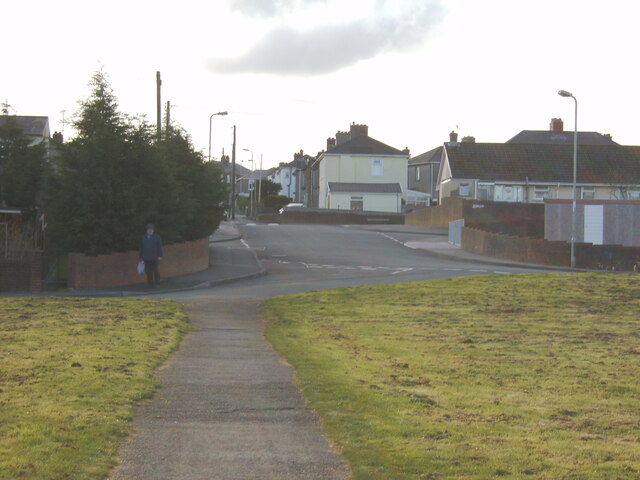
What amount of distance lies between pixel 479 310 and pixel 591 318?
8.10 feet

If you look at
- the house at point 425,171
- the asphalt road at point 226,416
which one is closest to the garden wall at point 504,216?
the asphalt road at point 226,416

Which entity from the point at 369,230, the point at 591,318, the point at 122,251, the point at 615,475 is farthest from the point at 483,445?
the point at 369,230

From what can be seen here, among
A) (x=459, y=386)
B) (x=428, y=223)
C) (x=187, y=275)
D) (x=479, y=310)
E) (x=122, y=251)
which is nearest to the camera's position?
(x=459, y=386)

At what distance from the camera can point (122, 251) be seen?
92.8ft

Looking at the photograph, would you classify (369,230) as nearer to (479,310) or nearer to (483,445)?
(479,310)

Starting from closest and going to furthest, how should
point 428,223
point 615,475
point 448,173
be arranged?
point 615,475 < point 428,223 < point 448,173

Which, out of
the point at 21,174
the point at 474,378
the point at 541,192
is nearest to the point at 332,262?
the point at 21,174

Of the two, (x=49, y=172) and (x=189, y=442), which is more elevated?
(x=49, y=172)

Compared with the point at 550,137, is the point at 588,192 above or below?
below

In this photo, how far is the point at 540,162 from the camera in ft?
228

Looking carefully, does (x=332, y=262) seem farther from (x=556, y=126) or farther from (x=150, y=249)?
(x=556, y=126)

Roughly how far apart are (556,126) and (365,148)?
19.5 m

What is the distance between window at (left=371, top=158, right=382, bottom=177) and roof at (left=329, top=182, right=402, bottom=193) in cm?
122

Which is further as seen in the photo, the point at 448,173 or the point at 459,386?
the point at 448,173
